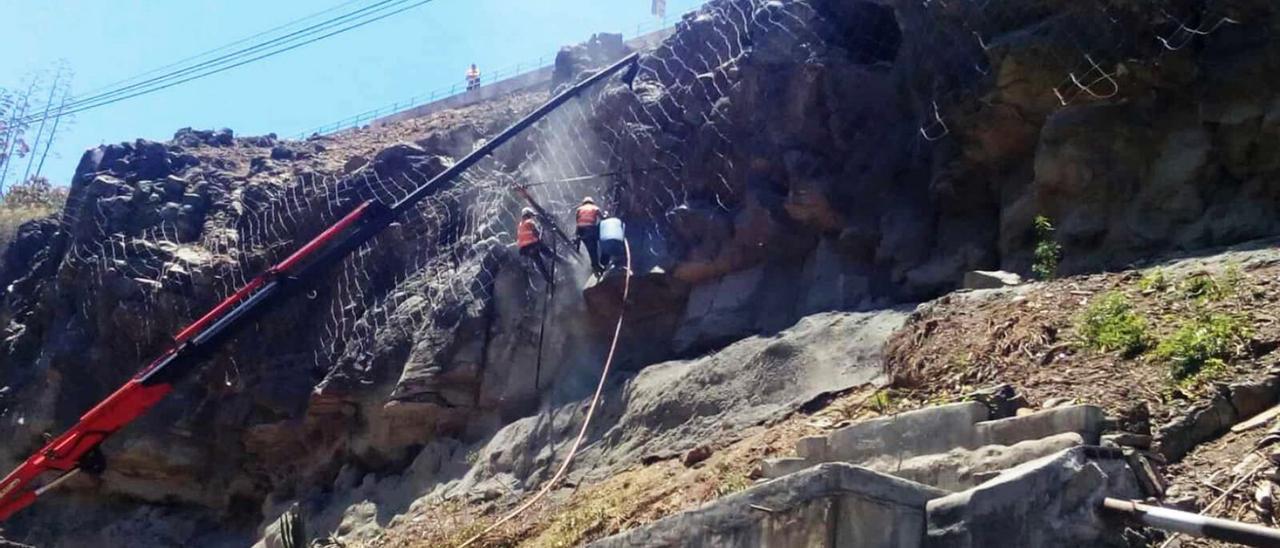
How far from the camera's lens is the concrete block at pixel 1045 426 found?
747 cm

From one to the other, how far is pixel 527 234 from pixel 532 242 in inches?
4.0

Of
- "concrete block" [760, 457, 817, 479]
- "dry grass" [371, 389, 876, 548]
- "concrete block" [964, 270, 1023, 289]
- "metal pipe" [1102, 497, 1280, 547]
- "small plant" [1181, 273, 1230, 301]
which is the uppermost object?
"small plant" [1181, 273, 1230, 301]

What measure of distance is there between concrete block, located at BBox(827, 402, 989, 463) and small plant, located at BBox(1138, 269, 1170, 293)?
6.87 ft

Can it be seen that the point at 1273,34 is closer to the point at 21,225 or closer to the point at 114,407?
the point at 114,407

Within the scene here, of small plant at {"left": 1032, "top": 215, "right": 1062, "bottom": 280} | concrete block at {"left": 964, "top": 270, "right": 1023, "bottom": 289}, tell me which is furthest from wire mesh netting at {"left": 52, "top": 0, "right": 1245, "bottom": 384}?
concrete block at {"left": 964, "top": 270, "right": 1023, "bottom": 289}

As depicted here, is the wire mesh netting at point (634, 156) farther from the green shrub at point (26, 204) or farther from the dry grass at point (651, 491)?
the green shrub at point (26, 204)

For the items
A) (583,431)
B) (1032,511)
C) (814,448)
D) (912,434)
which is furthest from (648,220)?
(1032,511)

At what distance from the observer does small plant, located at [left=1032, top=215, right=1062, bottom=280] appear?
1084cm

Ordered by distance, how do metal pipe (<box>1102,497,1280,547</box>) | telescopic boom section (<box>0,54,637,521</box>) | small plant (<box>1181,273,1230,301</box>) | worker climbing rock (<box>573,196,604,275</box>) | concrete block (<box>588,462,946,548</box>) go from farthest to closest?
1. telescopic boom section (<box>0,54,637,521</box>)
2. worker climbing rock (<box>573,196,604,275</box>)
3. small plant (<box>1181,273,1230,301</box>)
4. concrete block (<box>588,462,946,548</box>)
5. metal pipe (<box>1102,497,1280,547</box>)

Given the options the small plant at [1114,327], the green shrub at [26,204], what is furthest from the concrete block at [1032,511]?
the green shrub at [26,204]

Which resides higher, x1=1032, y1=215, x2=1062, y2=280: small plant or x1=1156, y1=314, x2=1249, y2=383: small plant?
x1=1032, y1=215, x2=1062, y2=280: small plant

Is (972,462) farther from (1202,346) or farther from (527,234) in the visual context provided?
(527,234)

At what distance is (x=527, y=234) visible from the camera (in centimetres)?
1438

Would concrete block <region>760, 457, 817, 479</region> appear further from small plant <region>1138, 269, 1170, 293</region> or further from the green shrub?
the green shrub
